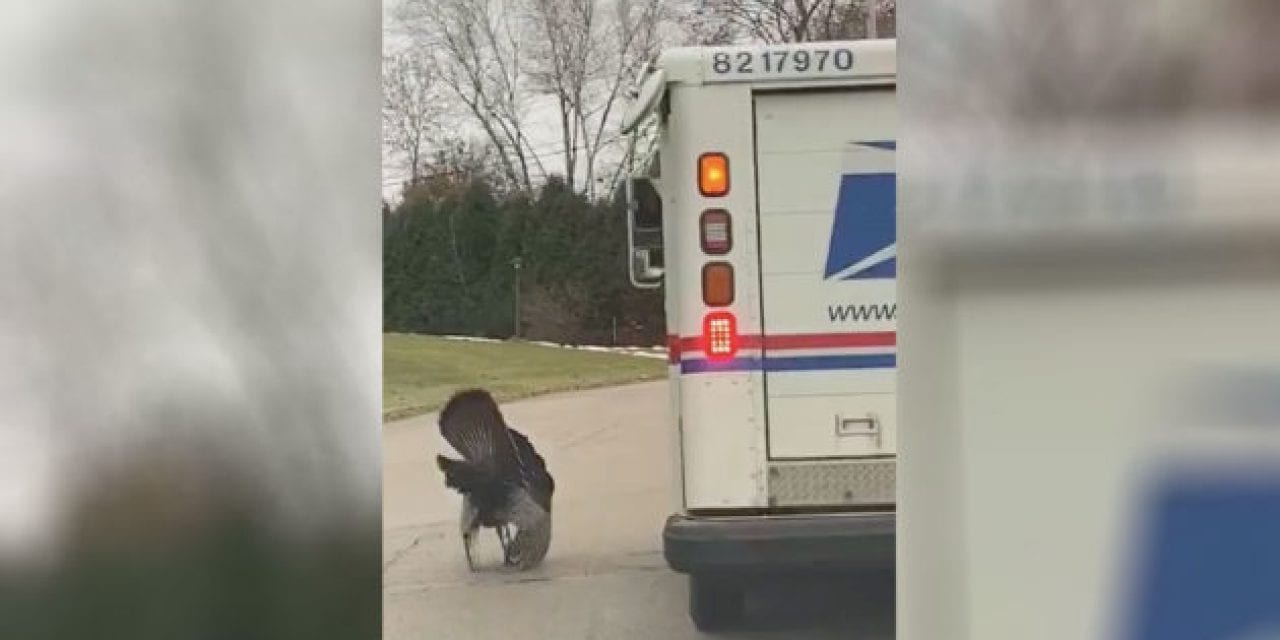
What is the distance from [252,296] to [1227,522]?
141cm

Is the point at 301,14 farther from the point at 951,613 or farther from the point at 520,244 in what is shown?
the point at 951,613

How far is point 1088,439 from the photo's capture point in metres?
1.56

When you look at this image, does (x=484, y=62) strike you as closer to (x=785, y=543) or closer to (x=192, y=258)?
(x=192, y=258)

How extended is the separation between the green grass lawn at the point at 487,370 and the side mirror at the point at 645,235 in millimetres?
210

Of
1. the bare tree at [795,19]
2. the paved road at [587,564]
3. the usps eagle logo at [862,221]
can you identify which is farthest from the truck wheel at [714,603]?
the bare tree at [795,19]

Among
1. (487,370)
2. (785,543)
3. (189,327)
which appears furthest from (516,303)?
(189,327)

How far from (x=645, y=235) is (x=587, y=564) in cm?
87

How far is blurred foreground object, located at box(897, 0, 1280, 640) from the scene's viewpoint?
5.04 feet

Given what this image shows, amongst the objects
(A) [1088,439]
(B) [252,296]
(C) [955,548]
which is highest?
(B) [252,296]

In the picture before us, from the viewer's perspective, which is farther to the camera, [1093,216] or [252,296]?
[252,296]

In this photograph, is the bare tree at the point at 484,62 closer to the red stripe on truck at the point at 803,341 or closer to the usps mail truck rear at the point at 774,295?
the usps mail truck rear at the point at 774,295

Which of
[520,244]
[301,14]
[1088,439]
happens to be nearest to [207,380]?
[301,14]

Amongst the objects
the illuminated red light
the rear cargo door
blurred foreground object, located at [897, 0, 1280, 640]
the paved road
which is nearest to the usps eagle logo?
the rear cargo door

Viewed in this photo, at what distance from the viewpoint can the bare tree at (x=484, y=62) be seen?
2.30 metres
